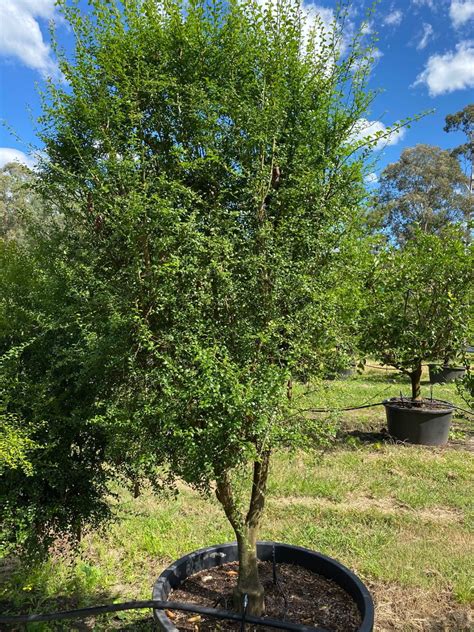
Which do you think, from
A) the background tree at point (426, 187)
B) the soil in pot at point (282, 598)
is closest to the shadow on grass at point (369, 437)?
the soil in pot at point (282, 598)

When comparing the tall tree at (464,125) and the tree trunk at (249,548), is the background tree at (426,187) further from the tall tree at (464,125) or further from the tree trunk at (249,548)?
the tree trunk at (249,548)

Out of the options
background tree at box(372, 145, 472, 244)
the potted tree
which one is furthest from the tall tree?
the potted tree

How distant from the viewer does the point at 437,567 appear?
3381 mm

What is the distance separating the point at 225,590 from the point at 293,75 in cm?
258

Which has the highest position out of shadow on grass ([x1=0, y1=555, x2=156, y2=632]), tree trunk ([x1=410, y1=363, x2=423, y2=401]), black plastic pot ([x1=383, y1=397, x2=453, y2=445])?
tree trunk ([x1=410, y1=363, x2=423, y2=401])

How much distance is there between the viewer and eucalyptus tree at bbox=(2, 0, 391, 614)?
A: 1.99 m

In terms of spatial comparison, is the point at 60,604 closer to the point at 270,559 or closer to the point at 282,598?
the point at 270,559

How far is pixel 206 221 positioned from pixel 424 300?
4.76 m

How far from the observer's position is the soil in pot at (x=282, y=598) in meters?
2.41

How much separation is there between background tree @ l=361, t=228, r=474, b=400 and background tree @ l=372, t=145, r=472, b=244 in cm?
2435

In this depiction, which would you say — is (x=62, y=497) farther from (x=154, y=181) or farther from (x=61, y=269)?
(x=154, y=181)

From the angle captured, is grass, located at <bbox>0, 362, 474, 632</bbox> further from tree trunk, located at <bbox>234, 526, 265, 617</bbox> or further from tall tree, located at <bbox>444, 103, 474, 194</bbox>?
tall tree, located at <bbox>444, 103, 474, 194</bbox>

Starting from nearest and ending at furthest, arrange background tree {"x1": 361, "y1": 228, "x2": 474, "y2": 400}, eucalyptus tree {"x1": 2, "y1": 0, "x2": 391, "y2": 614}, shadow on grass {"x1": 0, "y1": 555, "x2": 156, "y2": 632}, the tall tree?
1. eucalyptus tree {"x1": 2, "y1": 0, "x2": 391, "y2": 614}
2. shadow on grass {"x1": 0, "y1": 555, "x2": 156, "y2": 632}
3. background tree {"x1": 361, "y1": 228, "x2": 474, "y2": 400}
4. the tall tree

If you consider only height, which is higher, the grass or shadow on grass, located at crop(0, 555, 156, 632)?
the grass
